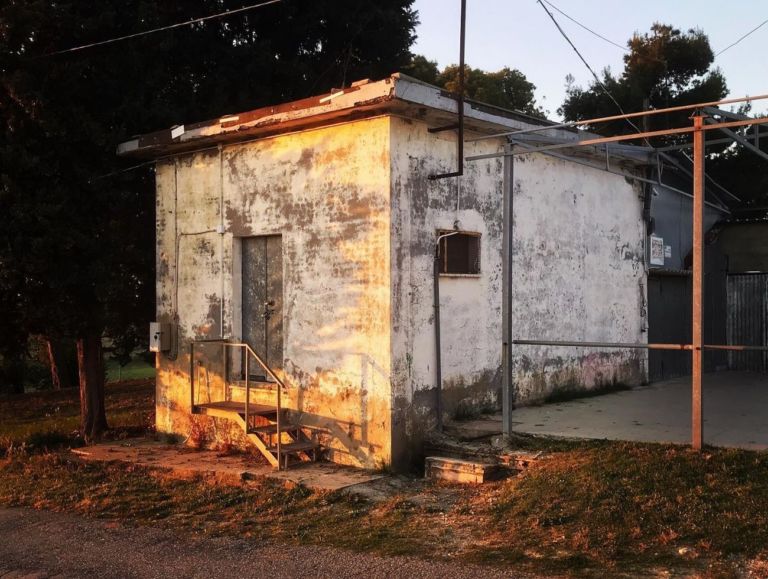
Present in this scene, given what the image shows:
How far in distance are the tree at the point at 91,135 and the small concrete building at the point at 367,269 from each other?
698mm

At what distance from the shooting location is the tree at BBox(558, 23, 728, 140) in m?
18.8

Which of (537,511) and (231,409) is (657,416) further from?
(231,409)

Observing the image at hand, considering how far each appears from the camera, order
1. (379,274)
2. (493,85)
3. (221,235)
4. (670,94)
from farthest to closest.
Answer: (493,85)
(670,94)
(221,235)
(379,274)

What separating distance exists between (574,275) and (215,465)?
553 cm

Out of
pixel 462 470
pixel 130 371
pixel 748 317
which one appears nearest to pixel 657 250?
pixel 748 317

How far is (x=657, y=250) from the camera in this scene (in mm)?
13023

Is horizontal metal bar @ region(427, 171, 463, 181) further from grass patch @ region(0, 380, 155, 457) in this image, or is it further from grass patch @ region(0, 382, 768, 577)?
grass patch @ region(0, 380, 155, 457)

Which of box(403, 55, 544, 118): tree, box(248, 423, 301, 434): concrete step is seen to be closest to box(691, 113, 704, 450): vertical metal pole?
box(248, 423, 301, 434): concrete step

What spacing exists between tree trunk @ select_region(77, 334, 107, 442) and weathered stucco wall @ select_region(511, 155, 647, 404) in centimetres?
635

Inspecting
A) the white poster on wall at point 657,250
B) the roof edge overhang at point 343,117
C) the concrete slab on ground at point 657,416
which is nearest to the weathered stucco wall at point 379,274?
the roof edge overhang at point 343,117

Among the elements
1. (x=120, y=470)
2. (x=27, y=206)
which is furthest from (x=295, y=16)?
(x=120, y=470)

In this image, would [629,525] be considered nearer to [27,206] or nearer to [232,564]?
[232,564]

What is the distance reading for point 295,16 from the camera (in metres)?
13.4

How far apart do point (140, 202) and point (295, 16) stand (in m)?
4.30
